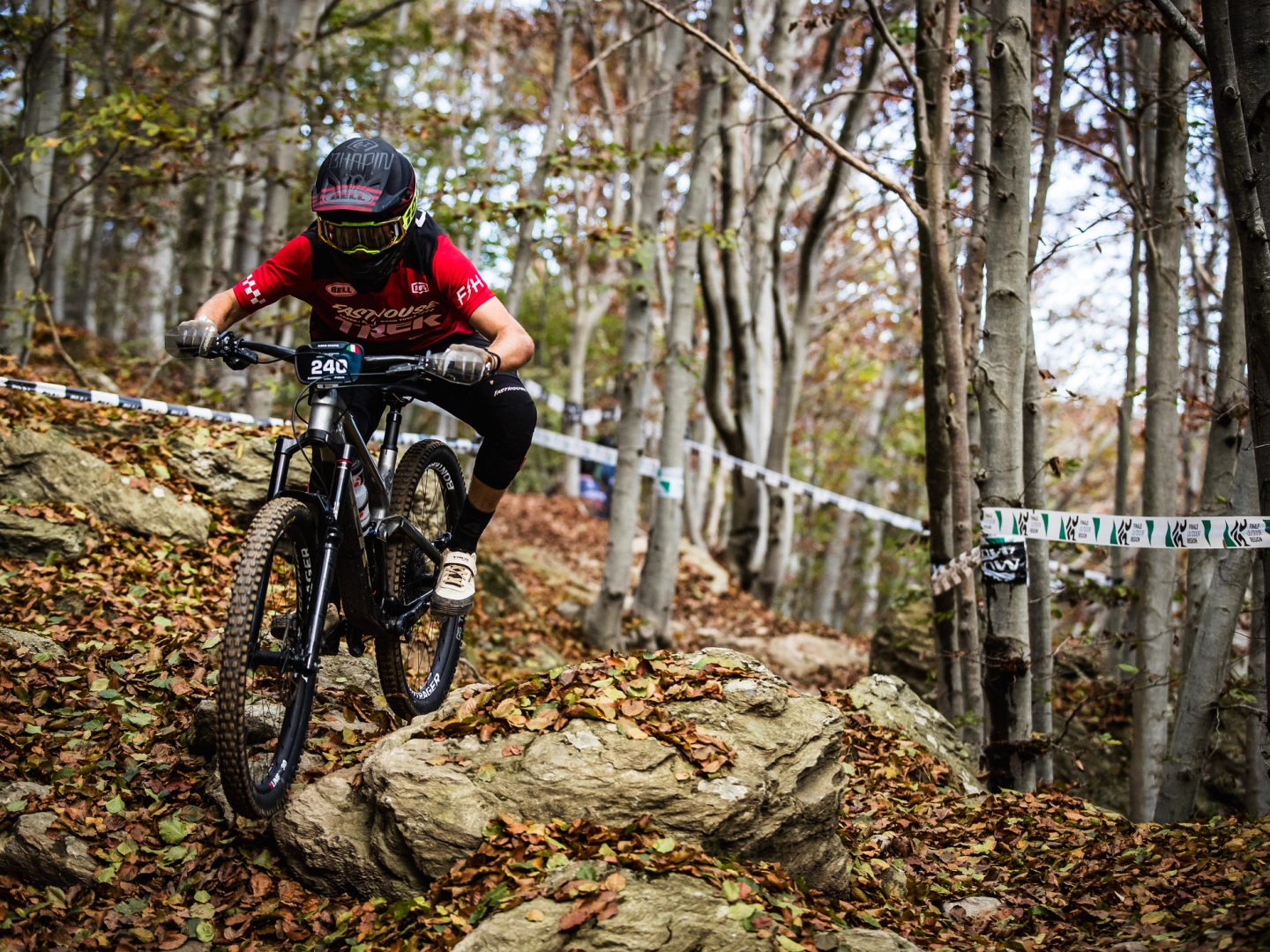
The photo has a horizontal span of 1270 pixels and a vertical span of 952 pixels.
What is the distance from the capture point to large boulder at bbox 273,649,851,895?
3.98m

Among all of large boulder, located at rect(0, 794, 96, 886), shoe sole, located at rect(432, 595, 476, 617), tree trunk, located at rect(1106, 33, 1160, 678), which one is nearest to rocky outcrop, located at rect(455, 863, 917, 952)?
large boulder, located at rect(0, 794, 96, 886)

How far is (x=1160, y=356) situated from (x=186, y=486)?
7.54 m

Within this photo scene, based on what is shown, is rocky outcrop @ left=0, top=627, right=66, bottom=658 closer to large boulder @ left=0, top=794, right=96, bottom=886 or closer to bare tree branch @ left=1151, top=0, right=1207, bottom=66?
large boulder @ left=0, top=794, right=96, bottom=886

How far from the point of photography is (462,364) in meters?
4.24

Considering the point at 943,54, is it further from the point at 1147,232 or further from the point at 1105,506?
the point at 1105,506

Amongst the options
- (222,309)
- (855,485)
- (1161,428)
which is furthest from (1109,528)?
(855,485)

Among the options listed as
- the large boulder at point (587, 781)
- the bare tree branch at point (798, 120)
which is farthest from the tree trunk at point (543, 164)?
the large boulder at point (587, 781)

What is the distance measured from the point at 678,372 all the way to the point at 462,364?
763cm

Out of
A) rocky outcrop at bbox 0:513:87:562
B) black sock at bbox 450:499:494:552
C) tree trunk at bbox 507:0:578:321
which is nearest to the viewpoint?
black sock at bbox 450:499:494:552

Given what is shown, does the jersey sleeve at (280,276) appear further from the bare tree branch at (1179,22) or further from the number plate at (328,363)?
the bare tree branch at (1179,22)

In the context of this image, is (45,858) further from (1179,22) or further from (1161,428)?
(1161,428)

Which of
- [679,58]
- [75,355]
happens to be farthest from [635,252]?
[75,355]

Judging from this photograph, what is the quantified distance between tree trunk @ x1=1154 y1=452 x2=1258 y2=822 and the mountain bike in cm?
448

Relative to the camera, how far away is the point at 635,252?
35.0ft
